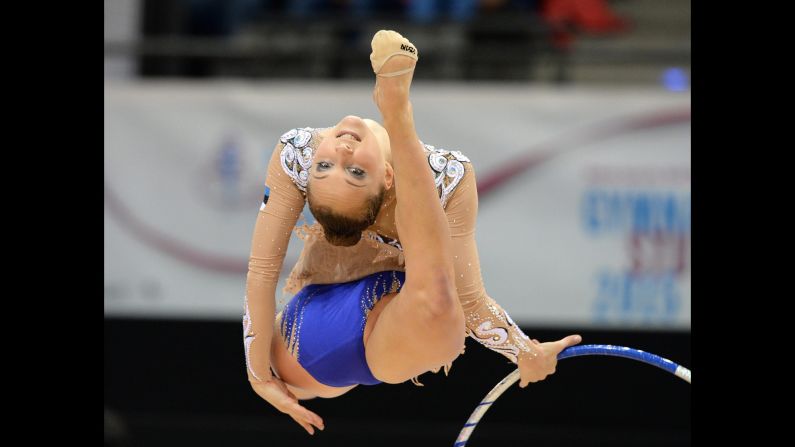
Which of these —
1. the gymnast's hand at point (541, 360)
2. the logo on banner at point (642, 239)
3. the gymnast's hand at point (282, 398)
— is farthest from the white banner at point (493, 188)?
the gymnast's hand at point (282, 398)

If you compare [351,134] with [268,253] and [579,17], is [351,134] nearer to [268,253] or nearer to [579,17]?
[268,253]

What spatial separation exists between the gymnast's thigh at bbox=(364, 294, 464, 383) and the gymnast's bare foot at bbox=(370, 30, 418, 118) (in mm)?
454

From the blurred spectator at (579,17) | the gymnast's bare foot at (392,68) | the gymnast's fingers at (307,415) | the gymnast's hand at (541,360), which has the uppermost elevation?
the blurred spectator at (579,17)

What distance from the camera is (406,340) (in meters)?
2.27

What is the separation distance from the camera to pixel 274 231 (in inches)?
96.7

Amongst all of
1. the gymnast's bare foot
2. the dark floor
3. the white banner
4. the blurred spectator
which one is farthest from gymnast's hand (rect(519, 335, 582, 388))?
the blurred spectator

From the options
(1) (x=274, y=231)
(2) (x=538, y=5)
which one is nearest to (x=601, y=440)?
(2) (x=538, y=5)

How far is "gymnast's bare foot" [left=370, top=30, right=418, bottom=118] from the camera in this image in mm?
1997

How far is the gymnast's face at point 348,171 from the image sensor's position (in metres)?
2.30

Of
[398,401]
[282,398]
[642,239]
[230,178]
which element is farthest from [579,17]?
[282,398]

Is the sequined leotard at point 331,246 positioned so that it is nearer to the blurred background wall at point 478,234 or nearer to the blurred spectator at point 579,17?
the blurred background wall at point 478,234

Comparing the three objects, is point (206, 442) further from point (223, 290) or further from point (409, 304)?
point (409, 304)

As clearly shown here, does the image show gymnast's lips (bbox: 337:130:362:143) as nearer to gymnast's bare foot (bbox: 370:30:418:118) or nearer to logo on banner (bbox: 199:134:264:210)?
gymnast's bare foot (bbox: 370:30:418:118)

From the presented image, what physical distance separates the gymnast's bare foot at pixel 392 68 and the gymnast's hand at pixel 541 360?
852 mm
